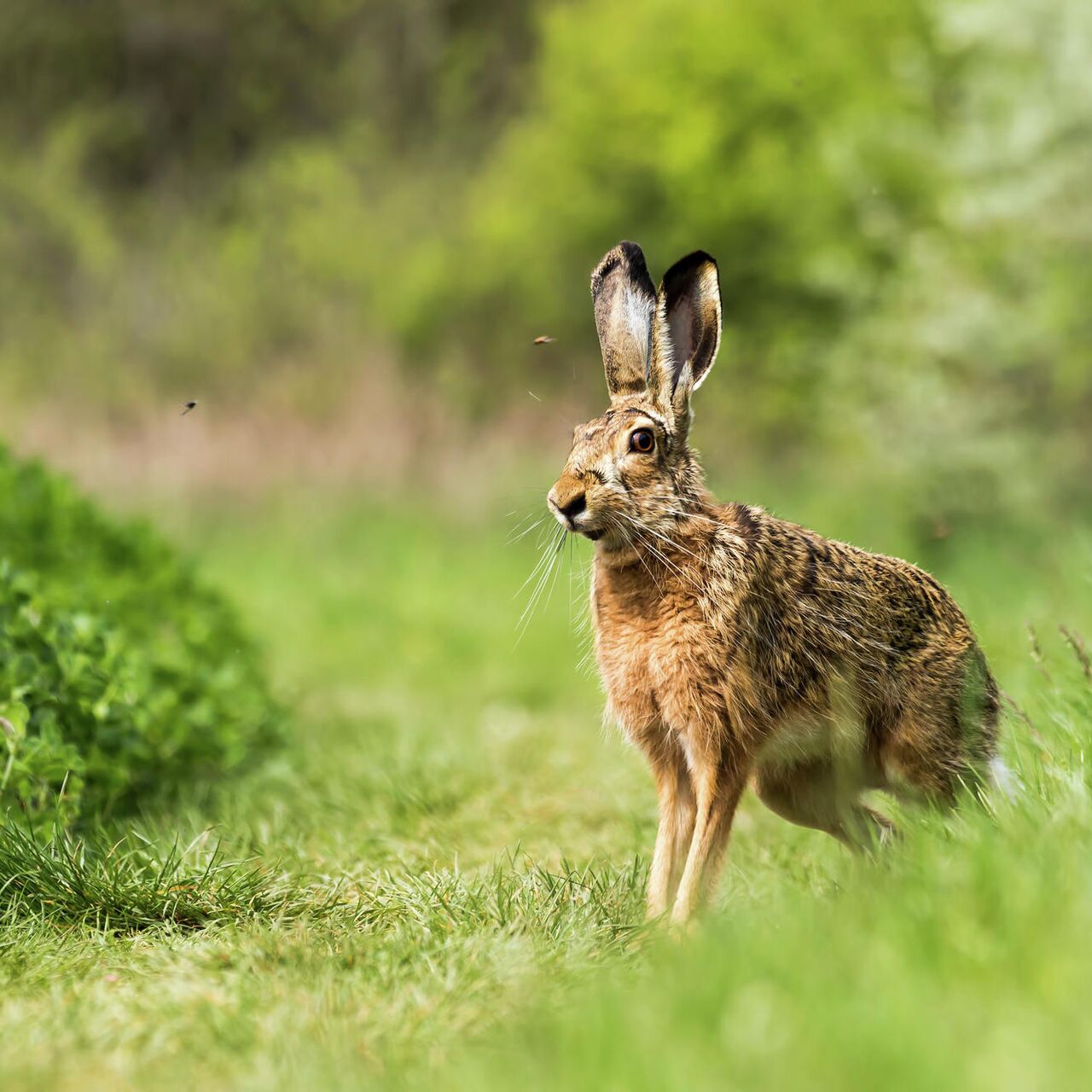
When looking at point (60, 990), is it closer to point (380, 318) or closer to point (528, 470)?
point (528, 470)

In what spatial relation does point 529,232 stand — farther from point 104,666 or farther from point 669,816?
point 669,816

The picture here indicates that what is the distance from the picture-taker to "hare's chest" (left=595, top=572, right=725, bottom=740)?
3871 mm

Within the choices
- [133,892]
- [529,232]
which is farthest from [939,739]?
[529,232]

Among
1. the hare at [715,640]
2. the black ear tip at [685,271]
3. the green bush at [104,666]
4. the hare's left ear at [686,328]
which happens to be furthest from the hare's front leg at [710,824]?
the green bush at [104,666]

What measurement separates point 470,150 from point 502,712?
18.8 meters

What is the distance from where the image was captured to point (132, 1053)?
10.4 feet

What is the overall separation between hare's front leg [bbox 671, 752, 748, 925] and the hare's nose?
750mm

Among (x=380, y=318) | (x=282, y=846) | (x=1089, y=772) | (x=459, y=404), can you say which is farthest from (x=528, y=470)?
(x=1089, y=772)

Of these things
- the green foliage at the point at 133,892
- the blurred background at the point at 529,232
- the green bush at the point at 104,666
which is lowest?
the green foliage at the point at 133,892

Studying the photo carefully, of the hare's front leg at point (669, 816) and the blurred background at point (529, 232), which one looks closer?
the hare's front leg at point (669, 816)

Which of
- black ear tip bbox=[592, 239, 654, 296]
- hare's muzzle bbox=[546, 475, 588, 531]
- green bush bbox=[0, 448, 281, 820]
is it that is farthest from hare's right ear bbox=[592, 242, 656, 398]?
green bush bbox=[0, 448, 281, 820]

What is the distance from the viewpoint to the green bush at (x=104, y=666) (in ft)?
16.8

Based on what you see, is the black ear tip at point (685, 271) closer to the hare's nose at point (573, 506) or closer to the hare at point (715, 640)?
the hare at point (715, 640)

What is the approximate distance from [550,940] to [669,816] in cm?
54
